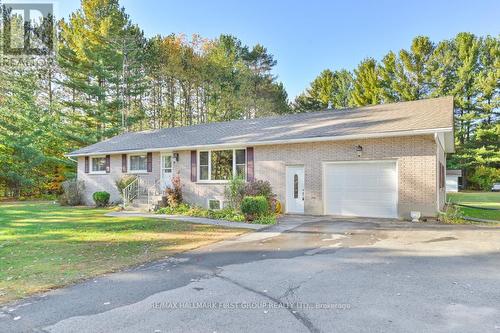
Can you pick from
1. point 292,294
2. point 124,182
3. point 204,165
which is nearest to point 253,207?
point 204,165

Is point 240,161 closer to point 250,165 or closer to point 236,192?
point 250,165

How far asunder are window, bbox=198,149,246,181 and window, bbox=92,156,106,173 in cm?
719

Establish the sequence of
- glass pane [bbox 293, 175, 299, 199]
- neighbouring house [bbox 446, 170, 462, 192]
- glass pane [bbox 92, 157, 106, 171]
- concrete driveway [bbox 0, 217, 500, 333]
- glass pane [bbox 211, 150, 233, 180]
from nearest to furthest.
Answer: concrete driveway [bbox 0, 217, 500, 333] < glass pane [bbox 293, 175, 299, 199] < glass pane [bbox 211, 150, 233, 180] < glass pane [bbox 92, 157, 106, 171] < neighbouring house [bbox 446, 170, 462, 192]

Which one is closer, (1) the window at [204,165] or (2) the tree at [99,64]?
(1) the window at [204,165]

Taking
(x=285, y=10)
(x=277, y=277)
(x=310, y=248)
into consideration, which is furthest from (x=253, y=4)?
(x=277, y=277)

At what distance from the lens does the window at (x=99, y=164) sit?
62.1ft

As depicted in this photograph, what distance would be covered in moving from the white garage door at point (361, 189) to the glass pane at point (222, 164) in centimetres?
438

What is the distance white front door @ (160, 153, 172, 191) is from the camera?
16172 millimetres

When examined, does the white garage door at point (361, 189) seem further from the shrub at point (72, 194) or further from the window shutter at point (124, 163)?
the shrub at point (72, 194)

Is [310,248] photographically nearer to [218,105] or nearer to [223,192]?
[223,192]

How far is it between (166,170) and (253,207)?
264 inches

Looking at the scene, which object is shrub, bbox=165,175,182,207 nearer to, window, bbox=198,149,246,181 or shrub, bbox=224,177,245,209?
window, bbox=198,149,246,181

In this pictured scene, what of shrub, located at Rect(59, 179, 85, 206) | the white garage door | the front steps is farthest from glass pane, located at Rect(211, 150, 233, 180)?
shrub, located at Rect(59, 179, 85, 206)

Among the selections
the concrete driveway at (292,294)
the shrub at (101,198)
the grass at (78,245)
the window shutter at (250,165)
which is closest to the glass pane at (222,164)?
the window shutter at (250,165)
